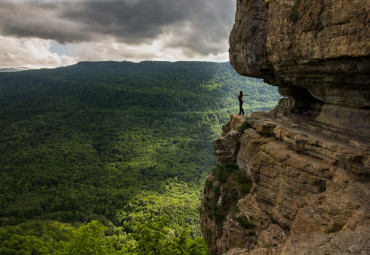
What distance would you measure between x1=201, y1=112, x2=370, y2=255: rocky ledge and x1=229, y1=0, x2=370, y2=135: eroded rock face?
1.55 metres

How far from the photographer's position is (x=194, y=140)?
158000mm

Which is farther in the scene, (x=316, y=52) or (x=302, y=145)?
(x=302, y=145)

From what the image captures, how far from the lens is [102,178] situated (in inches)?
4186

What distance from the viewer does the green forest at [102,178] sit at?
24.7 m

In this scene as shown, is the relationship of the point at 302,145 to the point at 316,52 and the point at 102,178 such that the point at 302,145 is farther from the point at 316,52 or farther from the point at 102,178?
the point at 102,178

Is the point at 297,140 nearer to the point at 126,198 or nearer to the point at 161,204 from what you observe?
the point at 161,204

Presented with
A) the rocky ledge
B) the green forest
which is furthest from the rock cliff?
the green forest

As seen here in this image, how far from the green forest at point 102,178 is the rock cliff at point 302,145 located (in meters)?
7.26

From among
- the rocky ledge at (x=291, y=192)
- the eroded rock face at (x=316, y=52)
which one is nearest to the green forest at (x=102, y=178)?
the rocky ledge at (x=291, y=192)

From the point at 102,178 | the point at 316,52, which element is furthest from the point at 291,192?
the point at 102,178

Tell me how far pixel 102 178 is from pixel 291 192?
348ft

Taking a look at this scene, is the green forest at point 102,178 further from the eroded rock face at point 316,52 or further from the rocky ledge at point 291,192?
the eroded rock face at point 316,52

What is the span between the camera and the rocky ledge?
7.77m

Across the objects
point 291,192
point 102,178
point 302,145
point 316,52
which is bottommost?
point 102,178
